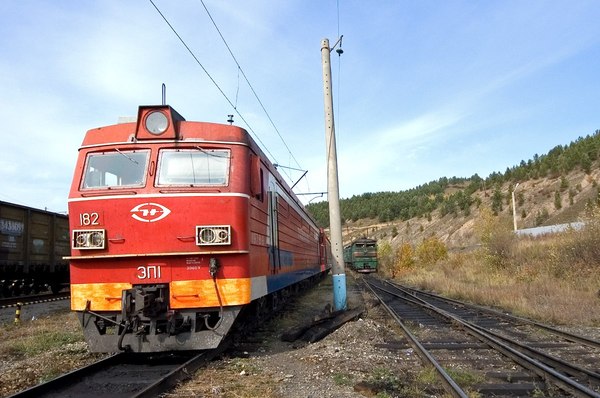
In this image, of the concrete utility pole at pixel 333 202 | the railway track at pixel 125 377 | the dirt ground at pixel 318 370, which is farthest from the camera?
the concrete utility pole at pixel 333 202

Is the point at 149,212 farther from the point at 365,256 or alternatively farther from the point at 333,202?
the point at 365,256

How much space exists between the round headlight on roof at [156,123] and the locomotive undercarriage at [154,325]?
2266 millimetres

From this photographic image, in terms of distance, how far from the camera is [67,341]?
891 centimetres

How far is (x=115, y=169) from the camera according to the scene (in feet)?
23.8

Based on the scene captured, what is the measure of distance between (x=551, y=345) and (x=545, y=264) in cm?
1421

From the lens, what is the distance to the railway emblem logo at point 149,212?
6797 mm

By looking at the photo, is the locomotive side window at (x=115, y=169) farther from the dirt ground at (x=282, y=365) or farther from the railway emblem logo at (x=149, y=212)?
the dirt ground at (x=282, y=365)

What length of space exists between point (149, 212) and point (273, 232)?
3.05 m

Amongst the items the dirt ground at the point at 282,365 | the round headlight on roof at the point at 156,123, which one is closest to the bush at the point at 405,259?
the dirt ground at the point at 282,365

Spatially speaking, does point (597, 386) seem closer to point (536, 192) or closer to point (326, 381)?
point (326, 381)

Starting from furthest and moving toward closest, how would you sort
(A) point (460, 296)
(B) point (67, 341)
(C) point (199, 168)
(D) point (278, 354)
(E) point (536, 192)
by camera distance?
(E) point (536, 192) → (A) point (460, 296) → (B) point (67, 341) → (D) point (278, 354) → (C) point (199, 168)

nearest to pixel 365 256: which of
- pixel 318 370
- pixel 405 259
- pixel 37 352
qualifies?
pixel 405 259

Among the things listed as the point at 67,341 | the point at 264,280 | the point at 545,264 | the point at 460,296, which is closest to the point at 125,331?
the point at 264,280

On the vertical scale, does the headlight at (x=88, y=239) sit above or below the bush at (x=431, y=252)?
above
